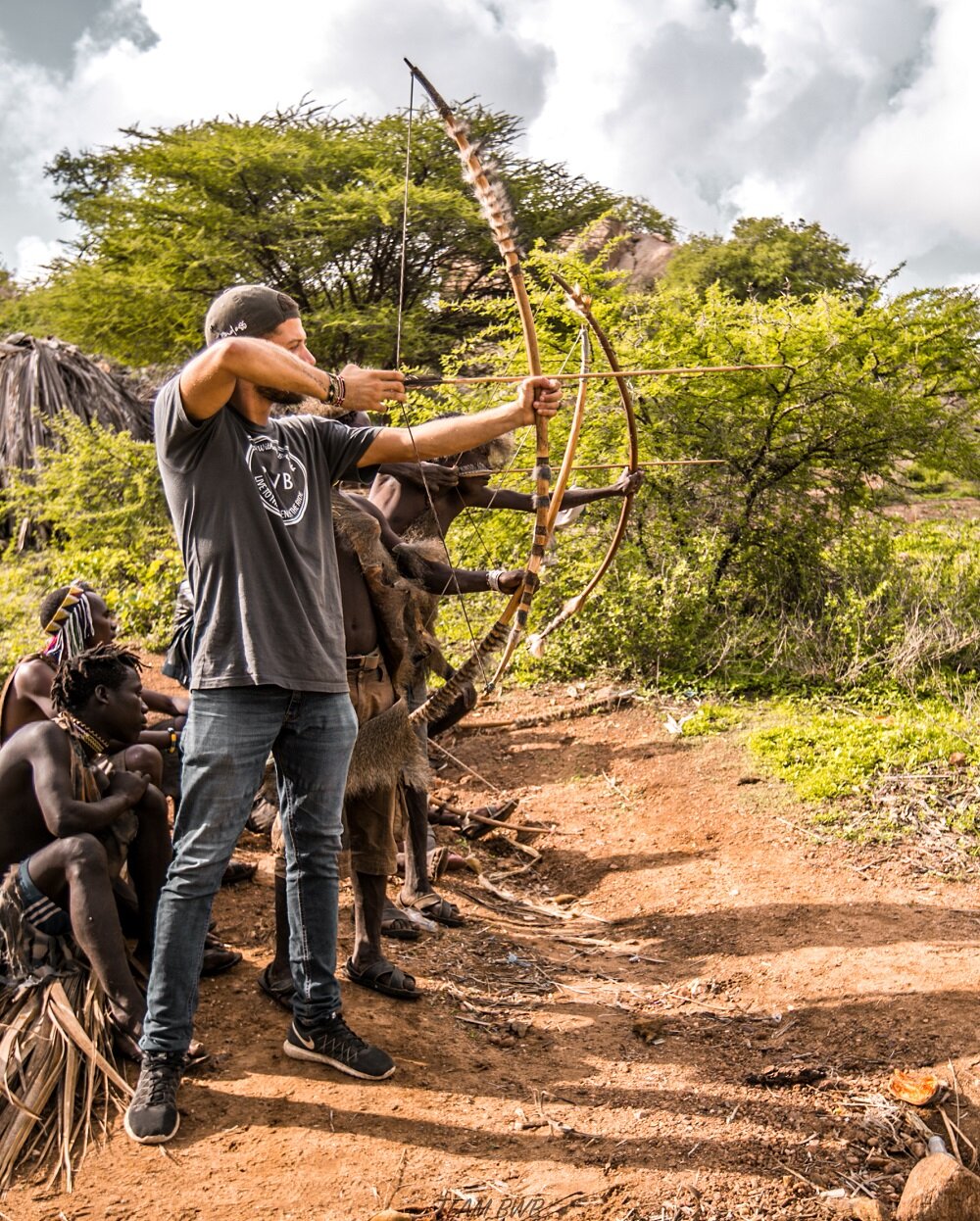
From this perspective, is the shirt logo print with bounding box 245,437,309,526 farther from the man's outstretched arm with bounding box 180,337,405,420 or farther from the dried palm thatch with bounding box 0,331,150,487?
the dried palm thatch with bounding box 0,331,150,487

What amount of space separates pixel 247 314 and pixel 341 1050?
80.0 inches

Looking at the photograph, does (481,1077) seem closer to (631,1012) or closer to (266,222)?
(631,1012)

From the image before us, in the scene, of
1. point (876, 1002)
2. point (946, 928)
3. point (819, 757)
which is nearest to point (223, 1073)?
point (876, 1002)

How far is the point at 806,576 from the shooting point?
8.39 metres

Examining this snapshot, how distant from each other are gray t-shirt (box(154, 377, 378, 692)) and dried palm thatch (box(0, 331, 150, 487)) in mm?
11391

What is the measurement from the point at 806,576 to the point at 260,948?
5722mm

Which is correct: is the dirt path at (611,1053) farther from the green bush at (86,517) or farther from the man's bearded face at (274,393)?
the green bush at (86,517)

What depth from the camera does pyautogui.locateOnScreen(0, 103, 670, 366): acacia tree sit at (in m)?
16.8

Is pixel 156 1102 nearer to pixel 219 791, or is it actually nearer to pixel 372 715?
pixel 219 791

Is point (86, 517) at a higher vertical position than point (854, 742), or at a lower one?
higher

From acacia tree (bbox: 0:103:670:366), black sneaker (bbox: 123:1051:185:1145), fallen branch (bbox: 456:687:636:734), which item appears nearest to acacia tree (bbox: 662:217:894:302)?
acacia tree (bbox: 0:103:670:366)

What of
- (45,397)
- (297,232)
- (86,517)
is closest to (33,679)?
(86,517)

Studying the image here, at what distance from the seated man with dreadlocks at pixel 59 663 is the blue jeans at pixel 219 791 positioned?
0.87 m

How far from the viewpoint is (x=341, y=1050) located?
122 inches
